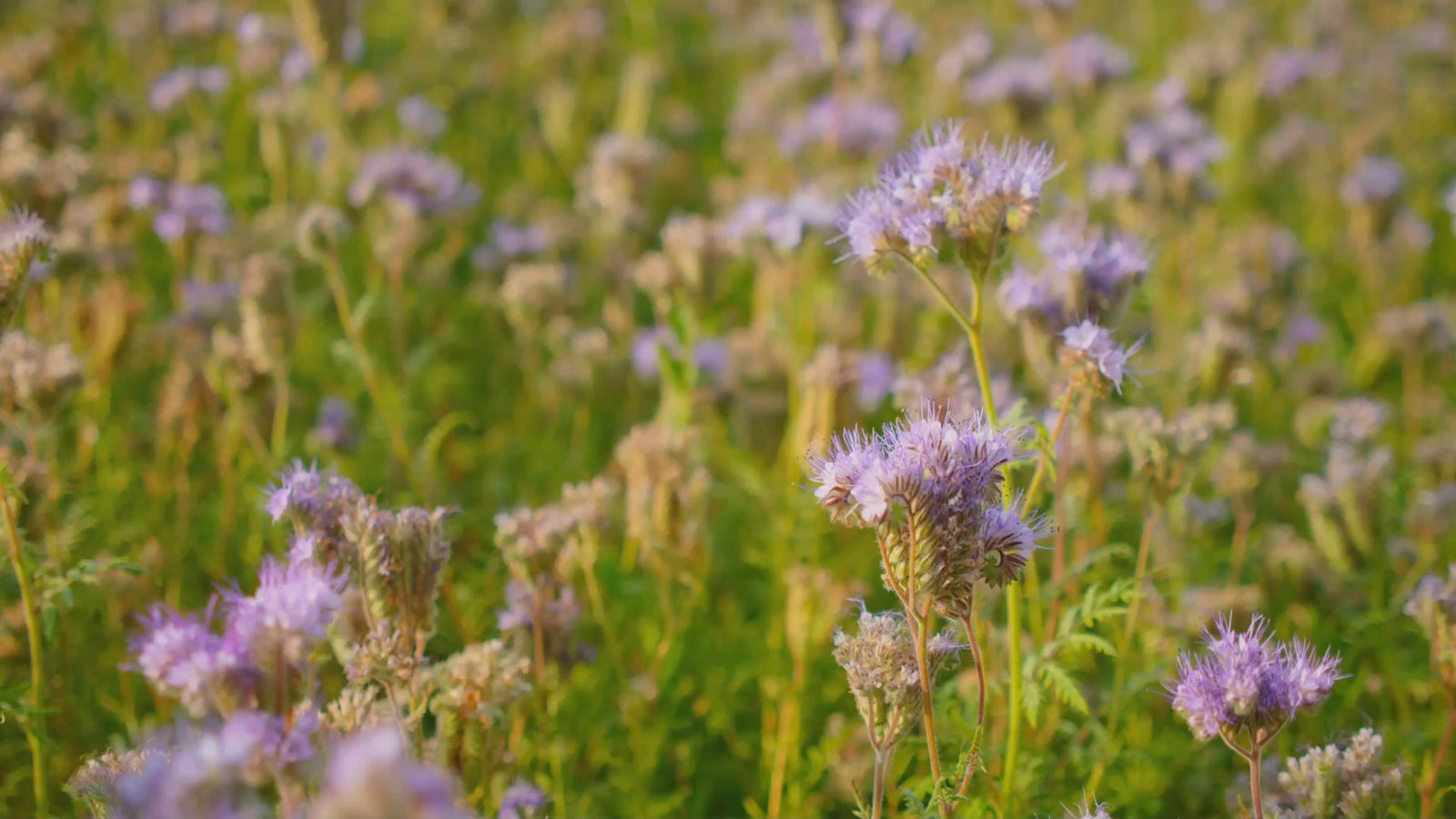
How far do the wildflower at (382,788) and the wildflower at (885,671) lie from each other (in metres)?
1.12

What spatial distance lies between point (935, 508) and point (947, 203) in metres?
0.80

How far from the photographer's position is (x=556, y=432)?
5191 mm

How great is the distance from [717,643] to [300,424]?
213cm

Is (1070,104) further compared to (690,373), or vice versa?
(1070,104)

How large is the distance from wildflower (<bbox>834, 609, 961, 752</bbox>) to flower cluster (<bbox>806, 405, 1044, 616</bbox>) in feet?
0.35

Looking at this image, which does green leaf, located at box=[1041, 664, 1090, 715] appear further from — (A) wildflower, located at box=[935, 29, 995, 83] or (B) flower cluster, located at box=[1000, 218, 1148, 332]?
(A) wildflower, located at box=[935, 29, 995, 83]

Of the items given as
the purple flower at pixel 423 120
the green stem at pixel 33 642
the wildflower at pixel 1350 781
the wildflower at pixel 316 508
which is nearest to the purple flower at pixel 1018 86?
the purple flower at pixel 423 120

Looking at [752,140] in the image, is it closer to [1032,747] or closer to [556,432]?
[556,432]

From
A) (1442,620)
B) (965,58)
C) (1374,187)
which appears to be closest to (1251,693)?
(1442,620)

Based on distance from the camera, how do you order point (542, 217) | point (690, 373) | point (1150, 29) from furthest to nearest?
point (1150, 29), point (542, 217), point (690, 373)

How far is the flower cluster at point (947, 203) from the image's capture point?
8.68 feet

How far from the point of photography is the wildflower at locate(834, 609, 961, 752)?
7.61ft

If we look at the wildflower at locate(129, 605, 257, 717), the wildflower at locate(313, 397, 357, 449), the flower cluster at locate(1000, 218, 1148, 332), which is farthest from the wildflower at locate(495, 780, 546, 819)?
the wildflower at locate(313, 397, 357, 449)

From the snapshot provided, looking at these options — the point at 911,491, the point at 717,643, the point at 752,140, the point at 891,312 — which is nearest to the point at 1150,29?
the point at 752,140
